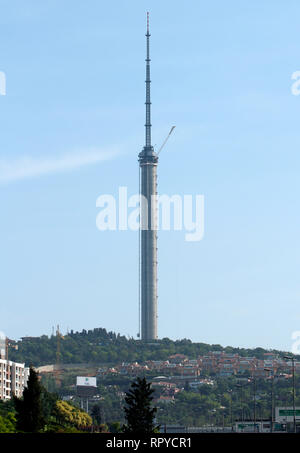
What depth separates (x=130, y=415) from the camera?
14712 cm

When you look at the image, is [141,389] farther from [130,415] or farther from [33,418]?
[33,418]

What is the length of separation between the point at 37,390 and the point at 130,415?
80.0 ft
